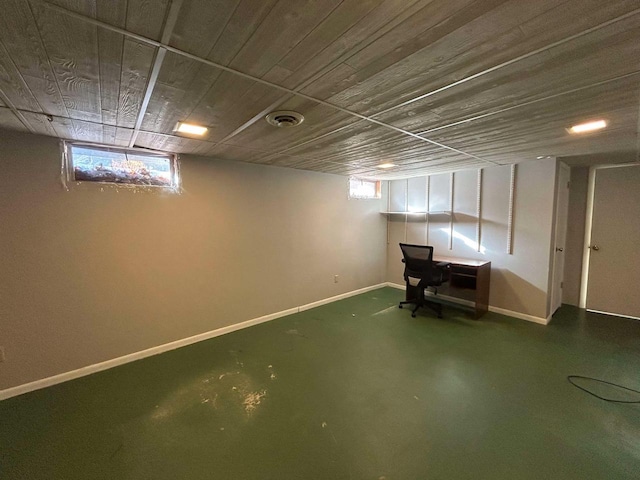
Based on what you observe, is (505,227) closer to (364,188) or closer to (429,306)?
(429,306)

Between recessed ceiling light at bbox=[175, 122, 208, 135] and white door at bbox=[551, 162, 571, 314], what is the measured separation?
4.48 m

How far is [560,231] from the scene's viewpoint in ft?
13.2

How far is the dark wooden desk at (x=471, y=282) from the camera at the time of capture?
3923mm

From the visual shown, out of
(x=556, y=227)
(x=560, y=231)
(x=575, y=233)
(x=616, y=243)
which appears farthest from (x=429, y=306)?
(x=616, y=243)

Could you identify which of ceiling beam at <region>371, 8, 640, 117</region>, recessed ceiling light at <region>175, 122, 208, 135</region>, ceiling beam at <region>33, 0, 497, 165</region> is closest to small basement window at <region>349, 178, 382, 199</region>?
ceiling beam at <region>33, 0, 497, 165</region>

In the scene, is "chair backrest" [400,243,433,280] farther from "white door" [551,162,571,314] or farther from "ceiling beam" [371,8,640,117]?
"ceiling beam" [371,8,640,117]

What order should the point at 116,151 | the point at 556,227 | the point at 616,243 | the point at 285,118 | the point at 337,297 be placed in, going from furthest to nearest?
the point at 337,297 < the point at 616,243 < the point at 556,227 < the point at 116,151 < the point at 285,118

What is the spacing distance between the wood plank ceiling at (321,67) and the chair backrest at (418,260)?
200cm

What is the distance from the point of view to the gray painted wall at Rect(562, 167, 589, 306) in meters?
Answer: 4.26

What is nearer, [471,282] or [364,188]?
[471,282]

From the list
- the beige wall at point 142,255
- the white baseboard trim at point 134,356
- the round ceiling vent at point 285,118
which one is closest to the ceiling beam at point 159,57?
the round ceiling vent at point 285,118

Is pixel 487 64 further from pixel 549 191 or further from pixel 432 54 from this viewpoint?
pixel 549 191

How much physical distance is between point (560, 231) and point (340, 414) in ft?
13.9

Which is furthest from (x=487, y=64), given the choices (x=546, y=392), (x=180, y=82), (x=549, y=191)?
(x=549, y=191)
